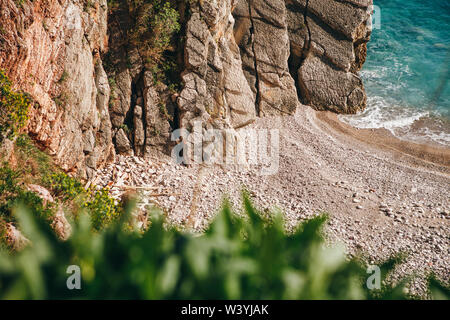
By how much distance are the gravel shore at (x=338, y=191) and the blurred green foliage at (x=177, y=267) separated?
28.6ft

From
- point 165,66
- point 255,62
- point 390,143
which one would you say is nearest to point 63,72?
point 165,66

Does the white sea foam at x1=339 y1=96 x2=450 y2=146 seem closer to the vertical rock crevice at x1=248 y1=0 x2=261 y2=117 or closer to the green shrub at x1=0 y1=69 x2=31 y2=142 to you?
the vertical rock crevice at x1=248 y1=0 x2=261 y2=117

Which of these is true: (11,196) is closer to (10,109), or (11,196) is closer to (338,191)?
(10,109)

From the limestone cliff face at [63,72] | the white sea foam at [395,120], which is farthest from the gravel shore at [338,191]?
the white sea foam at [395,120]

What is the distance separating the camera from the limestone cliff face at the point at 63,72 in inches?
377

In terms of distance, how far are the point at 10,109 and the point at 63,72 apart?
307 cm

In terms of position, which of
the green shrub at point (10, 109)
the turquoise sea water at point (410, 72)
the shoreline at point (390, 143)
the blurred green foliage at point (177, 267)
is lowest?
the shoreline at point (390, 143)

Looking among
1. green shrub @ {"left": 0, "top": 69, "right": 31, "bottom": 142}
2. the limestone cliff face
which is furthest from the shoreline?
green shrub @ {"left": 0, "top": 69, "right": 31, "bottom": 142}

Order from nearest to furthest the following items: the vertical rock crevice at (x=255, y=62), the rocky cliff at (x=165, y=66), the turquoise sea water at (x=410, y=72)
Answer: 1. the rocky cliff at (x=165, y=66)
2. the vertical rock crevice at (x=255, y=62)
3. the turquoise sea water at (x=410, y=72)

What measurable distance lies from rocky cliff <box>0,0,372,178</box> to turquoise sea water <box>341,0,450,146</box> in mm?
3557

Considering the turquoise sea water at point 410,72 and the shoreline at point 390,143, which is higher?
the turquoise sea water at point 410,72

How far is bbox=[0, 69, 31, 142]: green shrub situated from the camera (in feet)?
29.0

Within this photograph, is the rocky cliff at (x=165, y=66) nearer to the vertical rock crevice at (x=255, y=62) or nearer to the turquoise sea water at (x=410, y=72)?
the vertical rock crevice at (x=255, y=62)
